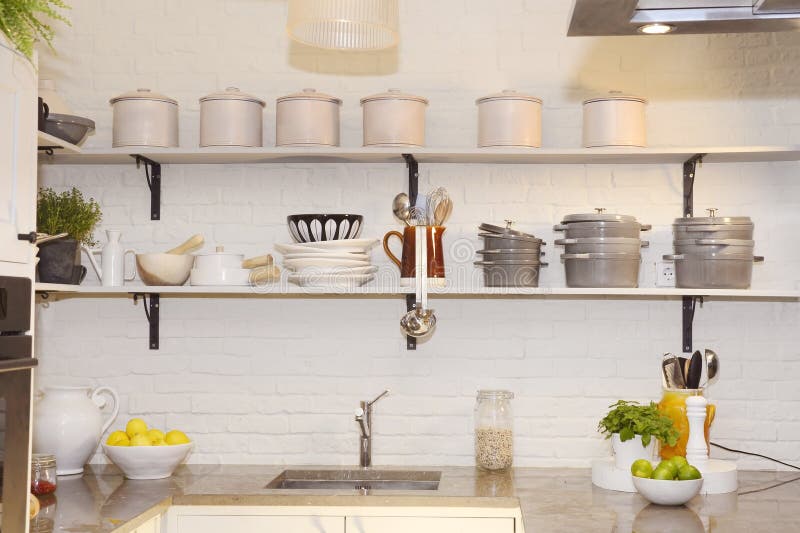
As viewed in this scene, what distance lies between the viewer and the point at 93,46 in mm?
3232

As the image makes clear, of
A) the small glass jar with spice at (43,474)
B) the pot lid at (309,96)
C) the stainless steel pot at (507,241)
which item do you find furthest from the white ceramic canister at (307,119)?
the small glass jar with spice at (43,474)

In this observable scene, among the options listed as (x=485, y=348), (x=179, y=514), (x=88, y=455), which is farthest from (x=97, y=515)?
(x=485, y=348)

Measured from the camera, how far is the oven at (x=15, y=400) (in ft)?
6.01

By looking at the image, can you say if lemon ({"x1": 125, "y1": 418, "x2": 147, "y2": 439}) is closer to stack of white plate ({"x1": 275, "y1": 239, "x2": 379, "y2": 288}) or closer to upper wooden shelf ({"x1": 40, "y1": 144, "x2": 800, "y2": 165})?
A: stack of white plate ({"x1": 275, "y1": 239, "x2": 379, "y2": 288})

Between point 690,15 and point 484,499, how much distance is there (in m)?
1.40

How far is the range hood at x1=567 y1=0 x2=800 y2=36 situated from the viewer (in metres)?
1.80

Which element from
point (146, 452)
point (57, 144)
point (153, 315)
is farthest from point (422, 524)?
point (57, 144)

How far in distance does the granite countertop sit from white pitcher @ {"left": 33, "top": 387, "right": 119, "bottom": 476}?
7cm

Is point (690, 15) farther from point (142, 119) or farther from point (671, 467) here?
point (142, 119)

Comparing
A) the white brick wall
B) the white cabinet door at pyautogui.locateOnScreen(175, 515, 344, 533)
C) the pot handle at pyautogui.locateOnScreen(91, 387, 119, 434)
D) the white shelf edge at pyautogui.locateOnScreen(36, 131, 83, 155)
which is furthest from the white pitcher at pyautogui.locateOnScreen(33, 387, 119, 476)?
the white shelf edge at pyautogui.locateOnScreen(36, 131, 83, 155)

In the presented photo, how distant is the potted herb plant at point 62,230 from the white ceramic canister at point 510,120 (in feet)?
4.25

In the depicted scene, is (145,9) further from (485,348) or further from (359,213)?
(485,348)

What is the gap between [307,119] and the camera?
9.51ft

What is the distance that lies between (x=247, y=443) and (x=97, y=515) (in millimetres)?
833
